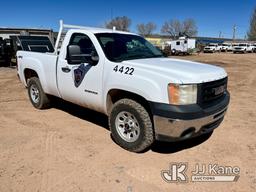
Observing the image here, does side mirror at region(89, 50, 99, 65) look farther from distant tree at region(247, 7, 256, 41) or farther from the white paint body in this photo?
distant tree at region(247, 7, 256, 41)

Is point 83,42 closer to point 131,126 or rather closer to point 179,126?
point 131,126

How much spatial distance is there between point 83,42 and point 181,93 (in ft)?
7.58

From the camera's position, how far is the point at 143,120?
3773 mm

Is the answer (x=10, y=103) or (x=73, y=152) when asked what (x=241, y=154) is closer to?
(x=73, y=152)

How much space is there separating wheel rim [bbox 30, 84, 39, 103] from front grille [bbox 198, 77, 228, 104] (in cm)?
406

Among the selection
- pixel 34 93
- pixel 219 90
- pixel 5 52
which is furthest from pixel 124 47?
pixel 5 52

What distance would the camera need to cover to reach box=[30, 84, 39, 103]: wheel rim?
623cm

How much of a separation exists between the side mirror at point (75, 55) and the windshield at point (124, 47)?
400mm

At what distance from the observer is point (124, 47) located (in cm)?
466

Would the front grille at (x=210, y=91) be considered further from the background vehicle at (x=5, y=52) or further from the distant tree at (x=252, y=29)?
the distant tree at (x=252, y=29)

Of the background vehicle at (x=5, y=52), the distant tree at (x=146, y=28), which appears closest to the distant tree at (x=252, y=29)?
the distant tree at (x=146, y=28)

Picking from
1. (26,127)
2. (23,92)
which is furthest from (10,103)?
(26,127)

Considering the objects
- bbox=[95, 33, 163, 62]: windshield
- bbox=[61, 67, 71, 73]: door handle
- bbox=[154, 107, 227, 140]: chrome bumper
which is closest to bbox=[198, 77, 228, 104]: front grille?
bbox=[154, 107, 227, 140]: chrome bumper

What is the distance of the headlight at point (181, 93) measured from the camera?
342 cm
